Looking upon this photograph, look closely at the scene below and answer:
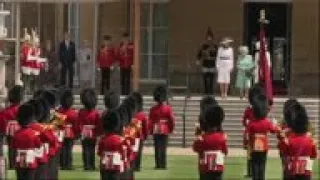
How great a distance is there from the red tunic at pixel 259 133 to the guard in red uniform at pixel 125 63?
11.9 meters

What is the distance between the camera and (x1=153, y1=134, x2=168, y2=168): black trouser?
25000mm

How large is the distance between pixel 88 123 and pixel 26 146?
5.34 m

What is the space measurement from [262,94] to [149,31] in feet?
52.2

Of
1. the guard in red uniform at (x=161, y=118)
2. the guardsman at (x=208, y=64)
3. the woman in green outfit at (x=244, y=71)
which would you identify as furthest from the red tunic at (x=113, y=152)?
the guardsman at (x=208, y=64)

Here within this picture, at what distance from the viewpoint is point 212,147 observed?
18.9 meters

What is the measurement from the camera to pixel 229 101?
105 ft

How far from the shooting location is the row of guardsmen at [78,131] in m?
18.6

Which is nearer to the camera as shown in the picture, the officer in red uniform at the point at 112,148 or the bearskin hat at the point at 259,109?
the officer in red uniform at the point at 112,148

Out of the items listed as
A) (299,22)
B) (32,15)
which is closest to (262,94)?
(299,22)

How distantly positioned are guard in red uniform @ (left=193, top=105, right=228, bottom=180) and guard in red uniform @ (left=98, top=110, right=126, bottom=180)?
1.31 meters

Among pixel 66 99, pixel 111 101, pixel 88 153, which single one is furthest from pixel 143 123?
pixel 88 153

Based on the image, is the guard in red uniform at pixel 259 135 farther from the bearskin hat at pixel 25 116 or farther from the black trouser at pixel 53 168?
the bearskin hat at pixel 25 116

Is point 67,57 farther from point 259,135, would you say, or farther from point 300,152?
point 300,152

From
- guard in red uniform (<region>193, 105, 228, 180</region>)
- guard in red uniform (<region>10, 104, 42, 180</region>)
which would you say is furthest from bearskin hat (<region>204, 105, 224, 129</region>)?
guard in red uniform (<region>10, 104, 42, 180</region>)
